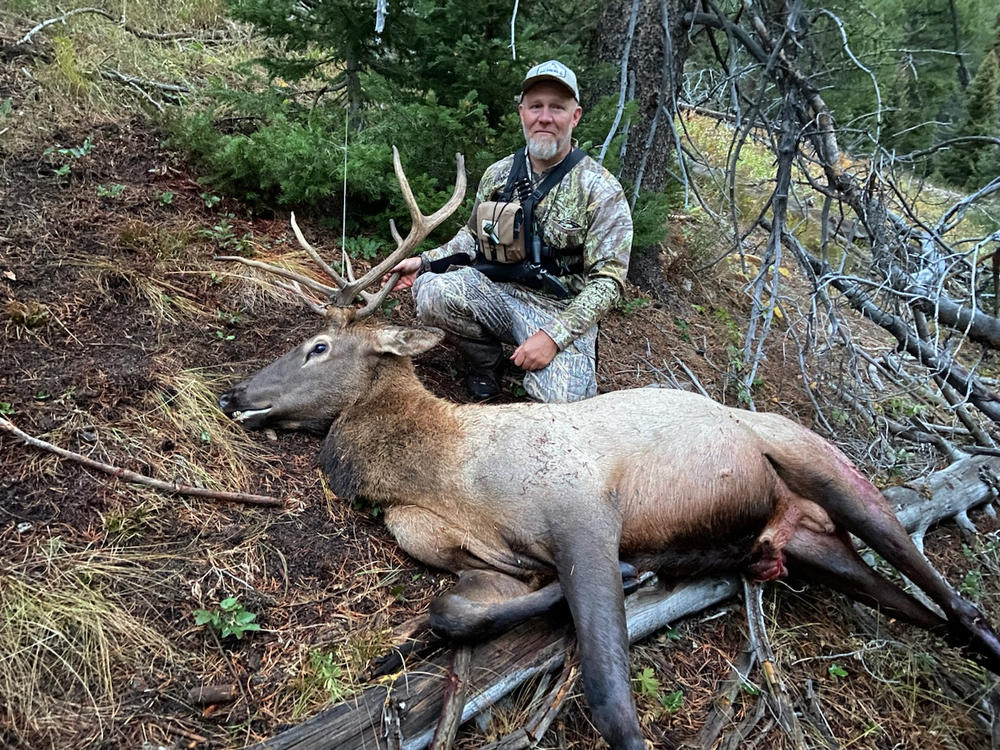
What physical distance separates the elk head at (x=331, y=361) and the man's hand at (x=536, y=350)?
1.85 feet

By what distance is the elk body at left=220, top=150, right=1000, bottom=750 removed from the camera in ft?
11.8

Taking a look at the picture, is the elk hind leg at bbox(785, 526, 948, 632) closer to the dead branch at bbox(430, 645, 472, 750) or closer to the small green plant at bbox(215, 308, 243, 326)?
the dead branch at bbox(430, 645, 472, 750)

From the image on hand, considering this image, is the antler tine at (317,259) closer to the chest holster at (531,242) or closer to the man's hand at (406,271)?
the man's hand at (406,271)

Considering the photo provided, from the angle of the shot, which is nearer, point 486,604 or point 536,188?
point 486,604

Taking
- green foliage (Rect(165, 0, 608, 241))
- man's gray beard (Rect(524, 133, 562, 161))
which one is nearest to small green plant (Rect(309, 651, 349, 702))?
man's gray beard (Rect(524, 133, 562, 161))

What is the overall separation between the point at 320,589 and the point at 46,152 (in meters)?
4.50

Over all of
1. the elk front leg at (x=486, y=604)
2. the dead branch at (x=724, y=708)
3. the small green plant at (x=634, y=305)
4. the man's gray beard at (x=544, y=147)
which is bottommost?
the dead branch at (x=724, y=708)

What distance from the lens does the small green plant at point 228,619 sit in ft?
9.86

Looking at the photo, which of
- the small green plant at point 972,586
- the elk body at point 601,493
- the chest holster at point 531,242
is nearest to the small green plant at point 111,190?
the elk body at point 601,493

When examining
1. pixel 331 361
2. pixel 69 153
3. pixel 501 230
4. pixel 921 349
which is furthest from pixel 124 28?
pixel 921 349

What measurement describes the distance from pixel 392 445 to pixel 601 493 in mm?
1277

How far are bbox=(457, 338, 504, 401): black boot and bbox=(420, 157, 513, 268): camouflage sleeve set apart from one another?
67cm

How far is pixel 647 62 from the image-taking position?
643 cm

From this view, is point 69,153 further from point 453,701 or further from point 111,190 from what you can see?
point 453,701
